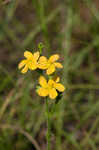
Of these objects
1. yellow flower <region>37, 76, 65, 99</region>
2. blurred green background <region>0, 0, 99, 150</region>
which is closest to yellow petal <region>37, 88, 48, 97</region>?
yellow flower <region>37, 76, 65, 99</region>

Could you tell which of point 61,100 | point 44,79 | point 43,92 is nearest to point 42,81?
point 44,79

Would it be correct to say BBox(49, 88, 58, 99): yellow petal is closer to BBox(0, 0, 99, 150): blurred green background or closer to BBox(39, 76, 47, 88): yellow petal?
BBox(39, 76, 47, 88): yellow petal

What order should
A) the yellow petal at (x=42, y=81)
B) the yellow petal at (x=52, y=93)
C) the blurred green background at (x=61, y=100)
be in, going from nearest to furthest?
the yellow petal at (x=52, y=93)
the yellow petal at (x=42, y=81)
the blurred green background at (x=61, y=100)

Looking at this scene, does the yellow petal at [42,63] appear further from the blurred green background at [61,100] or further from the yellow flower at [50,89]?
the blurred green background at [61,100]

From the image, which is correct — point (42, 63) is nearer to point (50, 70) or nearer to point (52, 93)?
point (50, 70)

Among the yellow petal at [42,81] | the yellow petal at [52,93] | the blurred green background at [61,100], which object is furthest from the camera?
the blurred green background at [61,100]

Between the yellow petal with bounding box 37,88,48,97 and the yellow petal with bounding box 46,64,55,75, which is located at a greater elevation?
the yellow petal with bounding box 46,64,55,75

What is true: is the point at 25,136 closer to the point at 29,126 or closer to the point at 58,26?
the point at 29,126

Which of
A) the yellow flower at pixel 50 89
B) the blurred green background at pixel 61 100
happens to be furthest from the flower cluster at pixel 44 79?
the blurred green background at pixel 61 100
